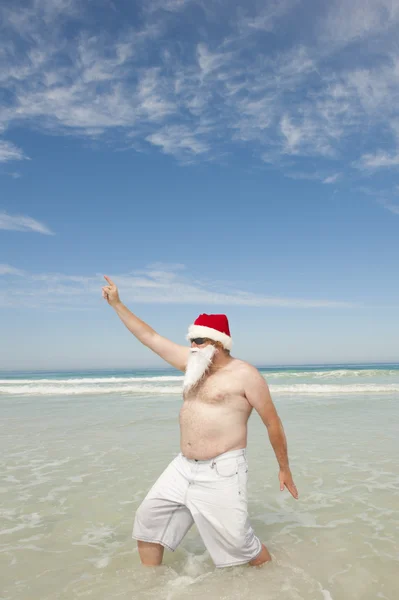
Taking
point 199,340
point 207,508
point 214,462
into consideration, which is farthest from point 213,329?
point 207,508

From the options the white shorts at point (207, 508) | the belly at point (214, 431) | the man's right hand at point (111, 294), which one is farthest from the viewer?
the man's right hand at point (111, 294)

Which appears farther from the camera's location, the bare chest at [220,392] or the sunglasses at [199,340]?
the sunglasses at [199,340]

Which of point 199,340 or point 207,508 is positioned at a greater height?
point 199,340

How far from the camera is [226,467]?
11.5 feet

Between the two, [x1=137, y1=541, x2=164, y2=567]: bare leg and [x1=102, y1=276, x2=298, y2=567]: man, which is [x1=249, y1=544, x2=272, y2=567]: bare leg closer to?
[x1=102, y1=276, x2=298, y2=567]: man

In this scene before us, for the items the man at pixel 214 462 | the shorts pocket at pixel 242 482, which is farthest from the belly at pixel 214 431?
the shorts pocket at pixel 242 482

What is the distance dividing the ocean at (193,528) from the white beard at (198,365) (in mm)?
1576

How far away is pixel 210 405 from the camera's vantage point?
12.0 feet

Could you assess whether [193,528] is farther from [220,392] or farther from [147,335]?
[147,335]

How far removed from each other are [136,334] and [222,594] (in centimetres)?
219

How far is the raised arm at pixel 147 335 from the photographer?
4.09 metres

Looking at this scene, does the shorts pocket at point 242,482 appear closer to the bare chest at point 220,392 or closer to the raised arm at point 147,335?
the bare chest at point 220,392

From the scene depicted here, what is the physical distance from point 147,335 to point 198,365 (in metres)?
0.67

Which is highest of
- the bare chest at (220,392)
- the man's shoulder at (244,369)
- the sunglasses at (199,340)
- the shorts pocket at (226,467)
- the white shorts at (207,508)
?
the sunglasses at (199,340)
